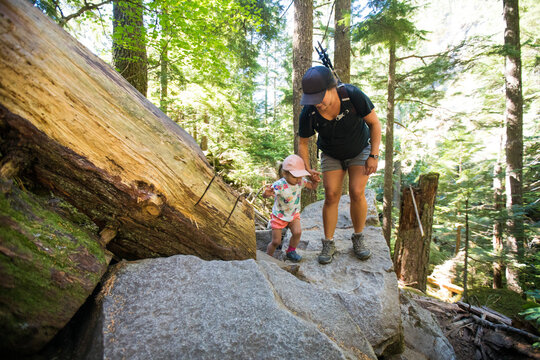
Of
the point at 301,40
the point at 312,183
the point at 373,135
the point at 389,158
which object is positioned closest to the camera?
the point at 373,135

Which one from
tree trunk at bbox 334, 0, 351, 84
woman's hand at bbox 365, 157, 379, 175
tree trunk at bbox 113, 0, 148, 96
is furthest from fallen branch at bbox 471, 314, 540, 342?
tree trunk at bbox 113, 0, 148, 96

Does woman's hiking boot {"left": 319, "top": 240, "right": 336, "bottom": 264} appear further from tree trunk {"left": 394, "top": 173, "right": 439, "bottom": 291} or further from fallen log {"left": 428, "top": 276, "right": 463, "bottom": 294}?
fallen log {"left": 428, "top": 276, "right": 463, "bottom": 294}

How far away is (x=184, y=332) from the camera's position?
142 centimetres

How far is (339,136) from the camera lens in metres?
2.98

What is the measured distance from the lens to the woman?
2646 millimetres

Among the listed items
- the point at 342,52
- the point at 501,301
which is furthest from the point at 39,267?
the point at 501,301

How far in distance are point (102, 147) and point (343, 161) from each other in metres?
2.65

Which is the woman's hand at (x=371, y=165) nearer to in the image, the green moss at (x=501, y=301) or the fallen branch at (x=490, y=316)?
the fallen branch at (x=490, y=316)

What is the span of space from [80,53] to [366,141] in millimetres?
3046

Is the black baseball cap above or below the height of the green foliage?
below

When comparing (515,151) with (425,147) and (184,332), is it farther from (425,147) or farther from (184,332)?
(184,332)

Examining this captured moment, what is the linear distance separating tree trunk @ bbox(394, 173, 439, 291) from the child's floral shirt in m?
3.39

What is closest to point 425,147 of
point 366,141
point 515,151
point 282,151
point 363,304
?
point 515,151

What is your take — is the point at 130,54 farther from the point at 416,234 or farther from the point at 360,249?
the point at 416,234
